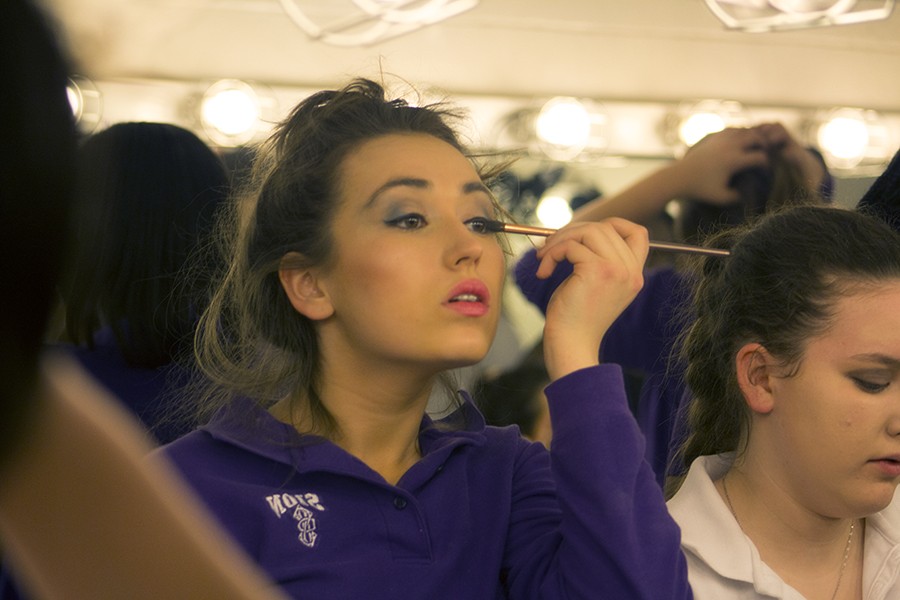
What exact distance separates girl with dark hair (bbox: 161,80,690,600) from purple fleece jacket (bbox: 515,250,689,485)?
0.34 meters

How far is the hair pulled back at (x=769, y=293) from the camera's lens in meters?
1.13

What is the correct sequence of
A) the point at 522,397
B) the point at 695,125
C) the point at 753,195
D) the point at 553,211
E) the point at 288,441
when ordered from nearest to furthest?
the point at 288,441 < the point at 753,195 < the point at 522,397 < the point at 553,211 < the point at 695,125

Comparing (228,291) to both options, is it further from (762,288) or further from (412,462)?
(762,288)

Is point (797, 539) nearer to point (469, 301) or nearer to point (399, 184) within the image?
point (469, 301)

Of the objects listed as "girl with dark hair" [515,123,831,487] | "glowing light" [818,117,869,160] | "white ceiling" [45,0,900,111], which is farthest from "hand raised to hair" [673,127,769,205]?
"glowing light" [818,117,869,160]

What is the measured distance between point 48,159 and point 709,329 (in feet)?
3.39

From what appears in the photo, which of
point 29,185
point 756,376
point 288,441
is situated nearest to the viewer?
point 29,185

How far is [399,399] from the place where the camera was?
3.54 ft

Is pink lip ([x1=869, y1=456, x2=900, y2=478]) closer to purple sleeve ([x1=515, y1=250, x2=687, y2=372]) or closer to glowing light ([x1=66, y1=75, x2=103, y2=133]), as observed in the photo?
purple sleeve ([x1=515, y1=250, x2=687, y2=372])

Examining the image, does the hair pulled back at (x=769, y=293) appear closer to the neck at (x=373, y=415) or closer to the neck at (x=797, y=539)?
the neck at (x=797, y=539)

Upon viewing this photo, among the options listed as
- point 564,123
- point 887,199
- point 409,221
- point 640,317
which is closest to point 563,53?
point 564,123

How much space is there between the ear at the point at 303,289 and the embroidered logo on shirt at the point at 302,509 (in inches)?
8.0

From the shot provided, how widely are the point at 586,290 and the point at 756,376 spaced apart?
216mm

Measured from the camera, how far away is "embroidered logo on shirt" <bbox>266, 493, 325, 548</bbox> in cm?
96
